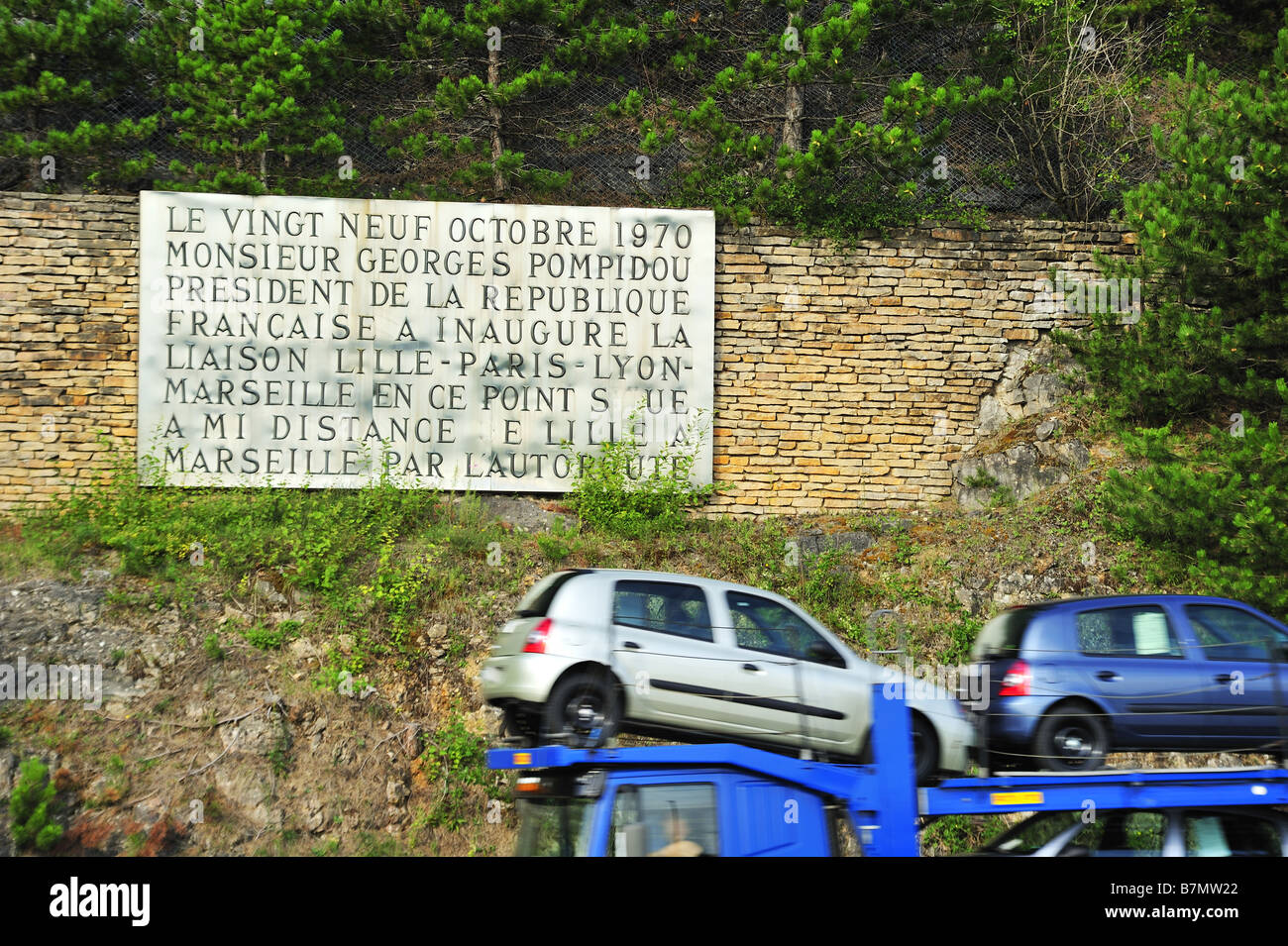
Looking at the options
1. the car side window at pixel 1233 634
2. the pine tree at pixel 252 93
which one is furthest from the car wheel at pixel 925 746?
the pine tree at pixel 252 93

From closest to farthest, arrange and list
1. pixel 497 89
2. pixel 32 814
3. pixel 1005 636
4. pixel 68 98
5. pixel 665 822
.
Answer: pixel 665 822 → pixel 1005 636 → pixel 32 814 → pixel 68 98 → pixel 497 89

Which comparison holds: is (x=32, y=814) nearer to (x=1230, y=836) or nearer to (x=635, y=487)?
(x=635, y=487)

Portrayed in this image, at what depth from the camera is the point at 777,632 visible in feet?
24.3

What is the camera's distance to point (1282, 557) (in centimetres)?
1073

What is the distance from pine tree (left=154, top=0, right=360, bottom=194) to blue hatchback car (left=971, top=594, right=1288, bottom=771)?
10.7 metres

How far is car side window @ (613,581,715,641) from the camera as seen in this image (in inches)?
289

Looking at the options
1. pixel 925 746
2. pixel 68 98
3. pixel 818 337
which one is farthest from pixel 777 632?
pixel 68 98

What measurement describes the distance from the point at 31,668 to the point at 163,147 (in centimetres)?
736

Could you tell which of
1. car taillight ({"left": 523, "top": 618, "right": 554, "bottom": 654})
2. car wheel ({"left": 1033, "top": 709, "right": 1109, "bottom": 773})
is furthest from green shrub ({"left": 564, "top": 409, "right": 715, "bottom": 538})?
car wheel ({"left": 1033, "top": 709, "right": 1109, "bottom": 773})

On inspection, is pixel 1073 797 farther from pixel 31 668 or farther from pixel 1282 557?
pixel 31 668

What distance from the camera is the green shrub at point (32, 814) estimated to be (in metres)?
9.06

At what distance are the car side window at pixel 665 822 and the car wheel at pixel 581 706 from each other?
1078 mm

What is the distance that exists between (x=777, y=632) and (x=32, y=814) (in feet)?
21.4

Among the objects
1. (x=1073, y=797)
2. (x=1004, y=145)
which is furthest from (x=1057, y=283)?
(x=1073, y=797)
